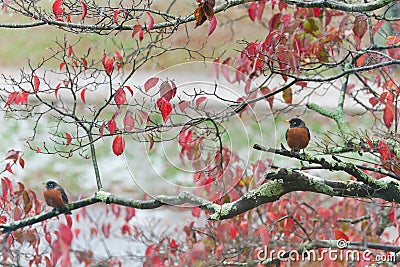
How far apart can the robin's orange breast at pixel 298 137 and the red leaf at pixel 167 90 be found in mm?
291

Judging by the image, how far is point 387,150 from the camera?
1.16m

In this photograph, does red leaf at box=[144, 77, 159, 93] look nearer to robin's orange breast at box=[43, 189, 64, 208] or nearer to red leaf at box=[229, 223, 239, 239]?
robin's orange breast at box=[43, 189, 64, 208]

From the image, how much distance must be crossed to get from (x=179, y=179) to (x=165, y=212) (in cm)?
192

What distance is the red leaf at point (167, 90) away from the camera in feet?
3.80

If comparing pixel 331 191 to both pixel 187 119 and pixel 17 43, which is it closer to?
pixel 187 119

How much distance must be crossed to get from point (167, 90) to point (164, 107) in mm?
47

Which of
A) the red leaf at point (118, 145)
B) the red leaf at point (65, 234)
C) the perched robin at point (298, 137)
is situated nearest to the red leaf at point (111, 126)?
the red leaf at point (118, 145)

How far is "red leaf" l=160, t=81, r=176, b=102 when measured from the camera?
1.16 meters

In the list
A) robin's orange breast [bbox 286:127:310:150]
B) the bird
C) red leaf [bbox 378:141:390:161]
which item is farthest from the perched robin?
the bird

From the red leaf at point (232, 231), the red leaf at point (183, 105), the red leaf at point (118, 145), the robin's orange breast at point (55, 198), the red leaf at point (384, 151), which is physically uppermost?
the red leaf at point (183, 105)

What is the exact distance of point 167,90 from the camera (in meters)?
1.17

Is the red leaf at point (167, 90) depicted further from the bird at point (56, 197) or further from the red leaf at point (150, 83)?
the bird at point (56, 197)

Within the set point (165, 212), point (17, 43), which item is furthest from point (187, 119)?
point (17, 43)
